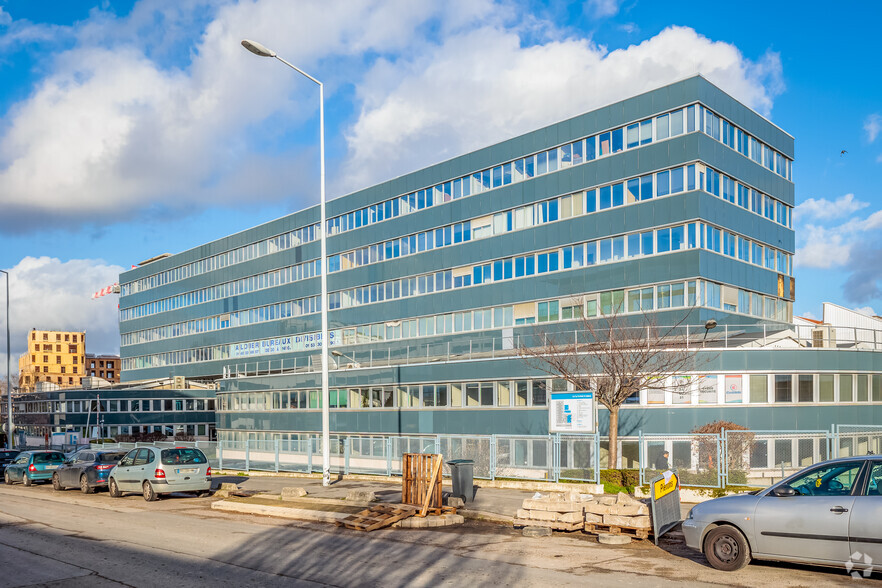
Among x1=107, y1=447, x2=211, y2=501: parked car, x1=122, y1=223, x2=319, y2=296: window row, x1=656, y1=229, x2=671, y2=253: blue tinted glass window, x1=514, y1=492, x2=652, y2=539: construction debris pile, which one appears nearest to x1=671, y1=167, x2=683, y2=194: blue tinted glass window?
x1=656, y1=229, x2=671, y2=253: blue tinted glass window

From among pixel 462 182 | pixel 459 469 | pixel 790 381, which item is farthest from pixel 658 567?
pixel 462 182

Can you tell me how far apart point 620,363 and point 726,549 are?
650 inches

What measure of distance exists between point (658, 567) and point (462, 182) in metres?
42.0

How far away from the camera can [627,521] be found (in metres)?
14.5

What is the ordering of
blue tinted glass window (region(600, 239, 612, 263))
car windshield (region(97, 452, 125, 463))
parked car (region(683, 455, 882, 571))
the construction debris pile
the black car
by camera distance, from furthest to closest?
blue tinted glass window (region(600, 239, 612, 263))
the black car
car windshield (region(97, 452, 125, 463))
the construction debris pile
parked car (region(683, 455, 882, 571))

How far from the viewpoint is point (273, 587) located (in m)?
10.9

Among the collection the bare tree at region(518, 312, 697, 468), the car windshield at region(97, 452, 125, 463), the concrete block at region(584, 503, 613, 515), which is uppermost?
the bare tree at region(518, 312, 697, 468)

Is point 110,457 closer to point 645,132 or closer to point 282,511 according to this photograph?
point 282,511

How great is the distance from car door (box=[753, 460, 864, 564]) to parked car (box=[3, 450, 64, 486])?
94.0ft

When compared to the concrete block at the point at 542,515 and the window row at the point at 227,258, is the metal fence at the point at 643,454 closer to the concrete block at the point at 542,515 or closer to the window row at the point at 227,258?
the concrete block at the point at 542,515

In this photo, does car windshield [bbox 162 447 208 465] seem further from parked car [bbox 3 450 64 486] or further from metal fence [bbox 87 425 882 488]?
parked car [bbox 3 450 64 486]

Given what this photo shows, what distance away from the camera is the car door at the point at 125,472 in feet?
81.6

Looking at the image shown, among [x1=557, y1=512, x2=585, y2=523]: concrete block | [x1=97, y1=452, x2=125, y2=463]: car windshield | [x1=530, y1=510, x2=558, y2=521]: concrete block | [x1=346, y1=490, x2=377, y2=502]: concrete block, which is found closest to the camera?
[x1=557, y1=512, x2=585, y2=523]: concrete block

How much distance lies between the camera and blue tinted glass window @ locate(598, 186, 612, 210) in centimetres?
4356
